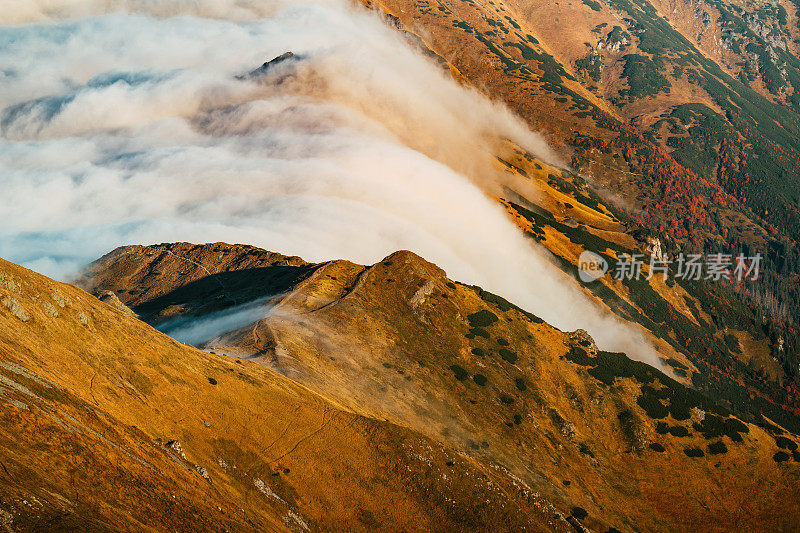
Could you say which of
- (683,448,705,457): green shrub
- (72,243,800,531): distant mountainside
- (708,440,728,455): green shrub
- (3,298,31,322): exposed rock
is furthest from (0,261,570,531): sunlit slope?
(708,440,728,455): green shrub

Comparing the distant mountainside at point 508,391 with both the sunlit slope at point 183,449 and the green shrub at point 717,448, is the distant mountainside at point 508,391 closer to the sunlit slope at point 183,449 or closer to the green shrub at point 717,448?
the green shrub at point 717,448

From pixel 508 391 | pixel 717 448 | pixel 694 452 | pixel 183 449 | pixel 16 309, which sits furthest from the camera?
pixel 717 448

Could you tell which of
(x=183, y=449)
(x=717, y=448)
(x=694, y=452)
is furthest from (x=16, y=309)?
(x=717, y=448)

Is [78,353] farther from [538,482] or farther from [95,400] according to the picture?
[538,482]

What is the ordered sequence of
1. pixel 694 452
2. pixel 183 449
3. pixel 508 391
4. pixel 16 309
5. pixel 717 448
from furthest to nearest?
pixel 717 448, pixel 694 452, pixel 508 391, pixel 16 309, pixel 183 449

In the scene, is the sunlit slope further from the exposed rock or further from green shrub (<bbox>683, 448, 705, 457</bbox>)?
green shrub (<bbox>683, 448, 705, 457</bbox>)

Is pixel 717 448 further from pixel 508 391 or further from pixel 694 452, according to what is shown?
pixel 508 391
